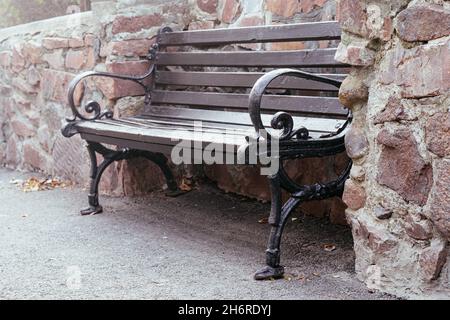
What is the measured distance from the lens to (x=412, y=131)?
7.31 feet

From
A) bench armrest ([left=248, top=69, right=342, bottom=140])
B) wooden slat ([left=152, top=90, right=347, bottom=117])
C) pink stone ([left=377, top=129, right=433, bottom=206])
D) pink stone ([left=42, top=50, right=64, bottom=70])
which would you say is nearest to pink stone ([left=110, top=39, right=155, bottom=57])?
wooden slat ([left=152, top=90, right=347, bottom=117])

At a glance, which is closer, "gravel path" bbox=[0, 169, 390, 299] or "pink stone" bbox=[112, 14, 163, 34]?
"gravel path" bbox=[0, 169, 390, 299]

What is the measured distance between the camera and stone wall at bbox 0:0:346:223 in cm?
363

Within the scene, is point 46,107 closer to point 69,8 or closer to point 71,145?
point 71,145

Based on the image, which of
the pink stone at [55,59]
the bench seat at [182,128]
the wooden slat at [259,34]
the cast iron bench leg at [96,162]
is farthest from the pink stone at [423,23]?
the pink stone at [55,59]

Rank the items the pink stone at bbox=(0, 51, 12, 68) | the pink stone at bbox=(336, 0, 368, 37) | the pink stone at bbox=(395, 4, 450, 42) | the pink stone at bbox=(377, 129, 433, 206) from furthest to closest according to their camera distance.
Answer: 1. the pink stone at bbox=(0, 51, 12, 68)
2. the pink stone at bbox=(336, 0, 368, 37)
3. the pink stone at bbox=(377, 129, 433, 206)
4. the pink stone at bbox=(395, 4, 450, 42)

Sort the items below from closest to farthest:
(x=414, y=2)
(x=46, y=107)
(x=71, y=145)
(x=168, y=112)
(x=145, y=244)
Result: (x=414, y=2), (x=145, y=244), (x=168, y=112), (x=71, y=145), (x=46, y=107)

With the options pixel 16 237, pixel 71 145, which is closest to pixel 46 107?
pixel 71 145

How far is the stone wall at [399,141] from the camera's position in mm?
2121

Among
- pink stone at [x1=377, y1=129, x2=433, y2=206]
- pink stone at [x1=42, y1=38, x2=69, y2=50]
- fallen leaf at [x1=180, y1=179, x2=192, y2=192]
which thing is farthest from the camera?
pink stone at [x1=42, y1=38, x2=69, y2=50]

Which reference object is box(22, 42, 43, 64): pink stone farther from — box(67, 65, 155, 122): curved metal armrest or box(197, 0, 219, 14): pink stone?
box(197, 0, 219, 14): pink stone

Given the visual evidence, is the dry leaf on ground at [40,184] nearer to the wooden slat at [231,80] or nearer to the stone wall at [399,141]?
the wooden slat at [231,80]

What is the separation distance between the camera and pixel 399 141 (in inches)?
89.7

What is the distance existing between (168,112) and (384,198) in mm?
1839
